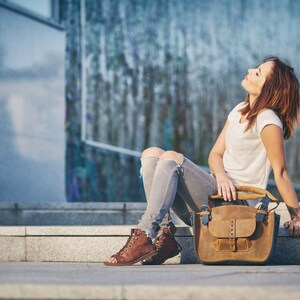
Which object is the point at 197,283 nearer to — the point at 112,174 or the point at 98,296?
the point at 98,296

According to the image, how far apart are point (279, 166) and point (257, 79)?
0.55 meters

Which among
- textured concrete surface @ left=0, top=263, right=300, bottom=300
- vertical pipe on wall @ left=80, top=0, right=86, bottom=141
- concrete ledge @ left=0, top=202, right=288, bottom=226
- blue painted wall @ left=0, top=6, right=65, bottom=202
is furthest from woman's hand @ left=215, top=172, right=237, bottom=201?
vertical pipe on wall @ left=80, top=0, right=86, bottom=141

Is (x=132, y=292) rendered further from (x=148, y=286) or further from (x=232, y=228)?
(x=232, y=228)

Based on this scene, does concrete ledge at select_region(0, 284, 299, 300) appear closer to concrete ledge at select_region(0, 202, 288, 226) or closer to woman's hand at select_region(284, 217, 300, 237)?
woman's hand at select_region(284, 217, 300, 237)

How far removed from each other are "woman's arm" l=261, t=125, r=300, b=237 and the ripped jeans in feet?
1.16

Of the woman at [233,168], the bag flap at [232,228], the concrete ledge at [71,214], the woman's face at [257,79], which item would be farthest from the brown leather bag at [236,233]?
the concrete ledge at [71,214]

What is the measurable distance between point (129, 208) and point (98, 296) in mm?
3835

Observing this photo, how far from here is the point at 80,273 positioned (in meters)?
3.89

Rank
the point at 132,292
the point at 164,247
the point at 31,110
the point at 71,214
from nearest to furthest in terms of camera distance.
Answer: the point at 132,292 < the point at 164,247 < the point at 71,214 < the point at 31,110

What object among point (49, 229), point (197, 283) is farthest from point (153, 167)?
point (197, 283)

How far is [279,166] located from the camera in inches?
181

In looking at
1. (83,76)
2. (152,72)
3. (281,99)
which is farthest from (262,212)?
(83,76)

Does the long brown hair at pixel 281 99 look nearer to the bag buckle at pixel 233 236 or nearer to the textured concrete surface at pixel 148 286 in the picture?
the bag buckle at pixel 233 236

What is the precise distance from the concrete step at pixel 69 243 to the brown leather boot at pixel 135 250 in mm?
418
